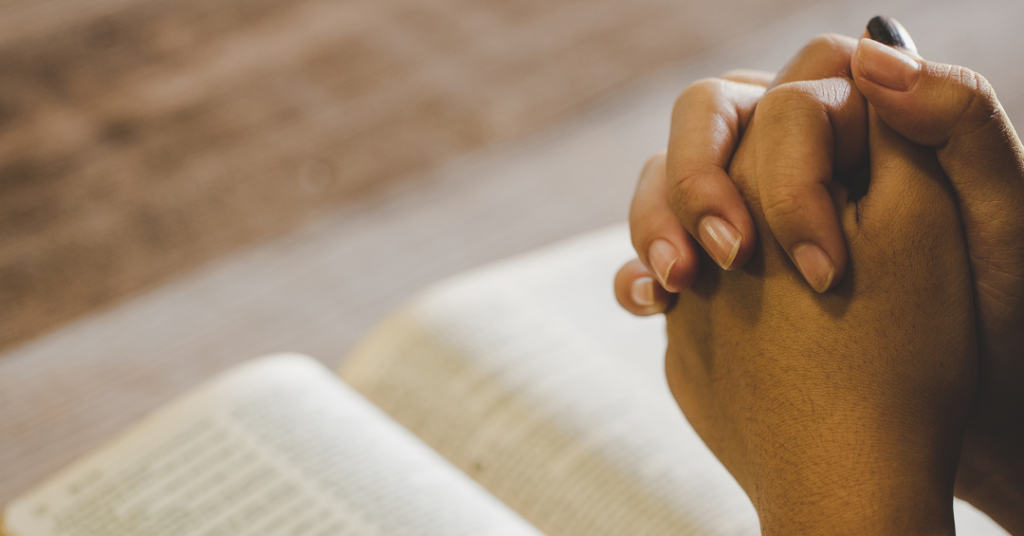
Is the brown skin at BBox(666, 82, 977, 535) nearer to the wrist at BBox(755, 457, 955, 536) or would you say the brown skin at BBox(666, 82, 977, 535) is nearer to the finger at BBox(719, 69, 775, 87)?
the wrist at BBox(755, 457, 955, 536)

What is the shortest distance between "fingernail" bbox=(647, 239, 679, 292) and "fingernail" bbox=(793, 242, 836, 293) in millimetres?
97

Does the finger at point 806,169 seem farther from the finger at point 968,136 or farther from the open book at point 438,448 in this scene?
the open book at point 438,448

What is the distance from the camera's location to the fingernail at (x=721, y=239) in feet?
1.78

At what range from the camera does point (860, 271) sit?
53 cm

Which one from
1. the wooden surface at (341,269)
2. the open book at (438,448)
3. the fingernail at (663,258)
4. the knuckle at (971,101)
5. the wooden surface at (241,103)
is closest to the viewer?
the knuckle at (971,101)

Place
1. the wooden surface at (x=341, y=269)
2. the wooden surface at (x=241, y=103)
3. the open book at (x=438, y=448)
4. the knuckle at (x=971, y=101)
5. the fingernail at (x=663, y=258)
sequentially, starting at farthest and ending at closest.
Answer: the wooden surface at (x=241, y=103)
the wooden surface at (x=341, y=269)
the open book at (x=438, y=448)
the fingernail at (x=663, y=258)
the knuckle at (x=971, y=101)

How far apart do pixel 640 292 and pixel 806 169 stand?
0.67ft

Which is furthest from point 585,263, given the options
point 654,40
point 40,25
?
point 40,25

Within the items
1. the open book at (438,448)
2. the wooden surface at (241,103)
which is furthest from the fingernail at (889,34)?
the wooden surface at (241,103)

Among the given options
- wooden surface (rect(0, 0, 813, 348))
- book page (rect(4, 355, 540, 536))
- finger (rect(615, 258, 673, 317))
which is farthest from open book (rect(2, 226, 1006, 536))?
wooden surface (rect(0, 0, 813, 348))

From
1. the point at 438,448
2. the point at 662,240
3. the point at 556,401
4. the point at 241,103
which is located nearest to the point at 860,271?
the point at 662,240

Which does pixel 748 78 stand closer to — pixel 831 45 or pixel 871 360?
pixel 831 45

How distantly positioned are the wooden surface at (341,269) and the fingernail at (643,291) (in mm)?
257

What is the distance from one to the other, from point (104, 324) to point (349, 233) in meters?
0.44
